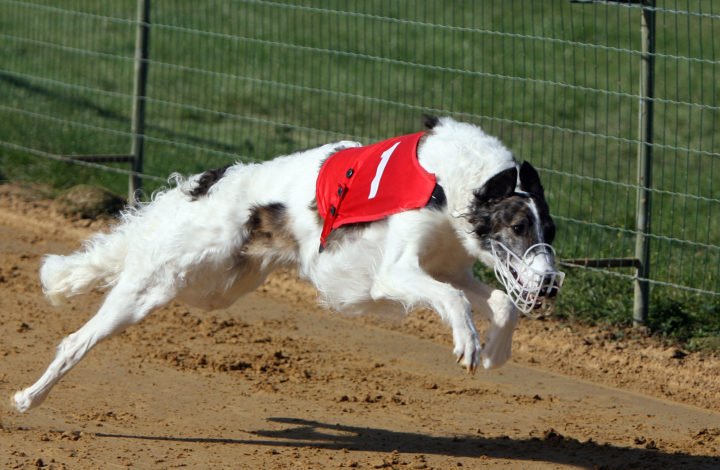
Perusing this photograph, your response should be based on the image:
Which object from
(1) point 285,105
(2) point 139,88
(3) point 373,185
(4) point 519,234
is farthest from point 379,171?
(1) point 285,105

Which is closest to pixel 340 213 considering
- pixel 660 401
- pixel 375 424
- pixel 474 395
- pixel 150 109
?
pixel 375 424

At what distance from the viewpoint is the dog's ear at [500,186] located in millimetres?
4047

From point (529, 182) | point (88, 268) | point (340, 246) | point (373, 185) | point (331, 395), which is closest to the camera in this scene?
point (529, 182)

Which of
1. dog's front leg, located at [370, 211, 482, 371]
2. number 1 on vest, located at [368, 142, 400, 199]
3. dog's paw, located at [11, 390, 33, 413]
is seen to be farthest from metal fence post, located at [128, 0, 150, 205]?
dog's front leg, located at [370, 211, 482, 371]

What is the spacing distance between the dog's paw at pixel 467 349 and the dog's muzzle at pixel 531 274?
0.89 feet

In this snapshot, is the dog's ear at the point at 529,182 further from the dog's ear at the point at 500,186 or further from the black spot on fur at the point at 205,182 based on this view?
the black spot on fur at the point at 205,182

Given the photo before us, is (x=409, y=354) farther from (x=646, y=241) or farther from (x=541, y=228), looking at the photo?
(x=541, y=228)

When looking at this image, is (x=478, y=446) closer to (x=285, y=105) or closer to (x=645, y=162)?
(x=645, y=162)

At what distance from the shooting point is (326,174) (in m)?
4.67

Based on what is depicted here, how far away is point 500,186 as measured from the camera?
13.3ft

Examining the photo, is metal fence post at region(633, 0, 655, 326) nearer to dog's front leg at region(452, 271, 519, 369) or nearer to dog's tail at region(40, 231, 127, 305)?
dog's front leg at region(452, 271, 519, 369)

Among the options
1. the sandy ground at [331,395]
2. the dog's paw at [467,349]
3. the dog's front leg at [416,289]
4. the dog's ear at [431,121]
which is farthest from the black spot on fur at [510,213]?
the sandy ground at [331,395]

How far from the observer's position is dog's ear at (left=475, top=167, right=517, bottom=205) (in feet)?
Answer: 13.3

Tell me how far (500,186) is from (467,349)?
2.29ft
